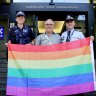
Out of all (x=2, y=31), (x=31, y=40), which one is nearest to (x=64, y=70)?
(x=31, y=40)

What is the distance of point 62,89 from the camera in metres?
7.13

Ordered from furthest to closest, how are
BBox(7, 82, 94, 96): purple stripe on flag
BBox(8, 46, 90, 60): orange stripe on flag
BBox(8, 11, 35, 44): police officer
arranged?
1. BBox(8, 11, 35, 44): police officer
2. BBox(8, 46, 90, 60): orange stripe on flag
3. BBox(7, 82, 94, 96): purple stripe on flag

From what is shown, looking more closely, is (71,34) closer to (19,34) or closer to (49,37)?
(49,37)

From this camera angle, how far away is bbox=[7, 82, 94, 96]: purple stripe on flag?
23.4ft

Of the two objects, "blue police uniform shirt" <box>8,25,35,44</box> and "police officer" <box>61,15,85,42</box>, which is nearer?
"police officer" <box>61,15,85,42</box>

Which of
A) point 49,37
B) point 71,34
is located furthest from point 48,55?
point 71,34

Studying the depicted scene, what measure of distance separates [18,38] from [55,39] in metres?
0.67

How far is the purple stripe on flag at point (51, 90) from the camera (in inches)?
280

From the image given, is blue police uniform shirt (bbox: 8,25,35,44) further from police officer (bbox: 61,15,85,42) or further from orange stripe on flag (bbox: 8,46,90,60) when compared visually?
police officer (bbox: 61,15,85,42)

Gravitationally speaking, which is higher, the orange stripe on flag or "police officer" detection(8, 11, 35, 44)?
"police officer" detection(8, 11, 35, 44)

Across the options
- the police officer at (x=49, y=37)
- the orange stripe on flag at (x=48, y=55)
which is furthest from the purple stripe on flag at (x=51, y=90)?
the police officer at (x=49, y=37)

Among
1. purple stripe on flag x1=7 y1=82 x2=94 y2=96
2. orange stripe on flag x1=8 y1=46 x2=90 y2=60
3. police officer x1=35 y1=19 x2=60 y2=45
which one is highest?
police officer x1=35 y1=19 x2=60 y2=45

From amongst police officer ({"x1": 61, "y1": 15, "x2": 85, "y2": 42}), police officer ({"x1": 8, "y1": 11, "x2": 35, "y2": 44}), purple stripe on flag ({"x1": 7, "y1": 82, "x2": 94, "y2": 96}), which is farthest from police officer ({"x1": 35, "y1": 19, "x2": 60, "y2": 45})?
purple stripe on flag ({"x1": 7, "y1": 82, "x2": 94, "y2": 96})

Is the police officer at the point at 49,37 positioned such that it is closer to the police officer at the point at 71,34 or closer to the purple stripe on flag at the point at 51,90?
the police officer at the point at 71,34
